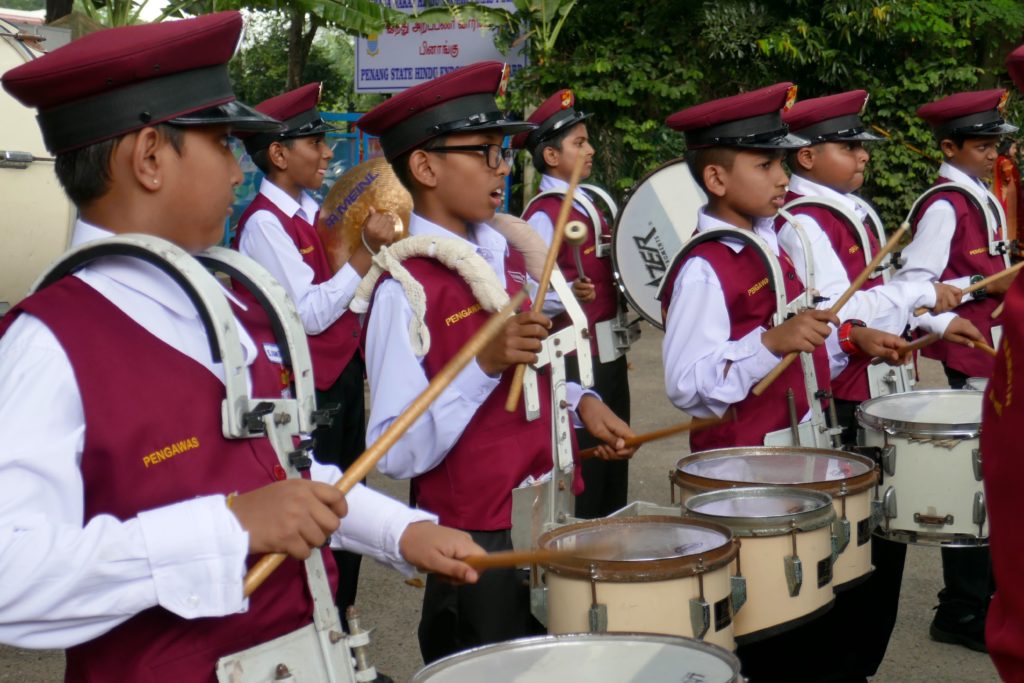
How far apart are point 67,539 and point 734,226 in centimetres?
273

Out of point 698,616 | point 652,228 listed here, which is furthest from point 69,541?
point 652,228

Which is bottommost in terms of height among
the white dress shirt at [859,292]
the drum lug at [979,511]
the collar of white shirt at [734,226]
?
the drum lug at [979,511]

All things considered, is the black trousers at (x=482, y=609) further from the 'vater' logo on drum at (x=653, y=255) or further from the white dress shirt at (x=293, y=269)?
the 'vater' logo on drum at (x=653, y=255)

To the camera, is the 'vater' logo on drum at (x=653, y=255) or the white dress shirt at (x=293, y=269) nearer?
the white dress shirt at (x=293, y=269)

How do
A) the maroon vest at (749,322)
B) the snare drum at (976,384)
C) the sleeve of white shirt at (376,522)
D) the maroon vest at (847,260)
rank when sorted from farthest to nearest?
the maroon vest at (847,260)
the snare drum at (976,384)
the maroon vest at (749,322)
the sleeve of white shirt at (376,522)

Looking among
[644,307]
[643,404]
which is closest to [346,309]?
[644,307]

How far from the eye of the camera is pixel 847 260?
16.7 feet

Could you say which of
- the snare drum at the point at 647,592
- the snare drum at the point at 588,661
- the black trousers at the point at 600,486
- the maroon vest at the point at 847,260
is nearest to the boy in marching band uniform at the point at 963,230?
the maroon vest at the point at 847,260

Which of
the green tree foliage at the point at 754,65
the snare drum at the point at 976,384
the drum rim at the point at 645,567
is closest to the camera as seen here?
the drum rim at the point at 645,567

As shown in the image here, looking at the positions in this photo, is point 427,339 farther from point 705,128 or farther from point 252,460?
point 705,128

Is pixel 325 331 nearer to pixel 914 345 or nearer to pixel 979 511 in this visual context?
pixel 914 345

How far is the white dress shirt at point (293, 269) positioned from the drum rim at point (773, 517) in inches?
91.6

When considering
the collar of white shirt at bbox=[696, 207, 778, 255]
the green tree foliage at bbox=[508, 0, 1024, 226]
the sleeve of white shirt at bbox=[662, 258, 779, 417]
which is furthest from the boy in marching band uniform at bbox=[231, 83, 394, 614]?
the green tree foliage at bbox=[508, 0, 1024, 226]

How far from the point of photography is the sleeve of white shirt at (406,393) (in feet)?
9.99
